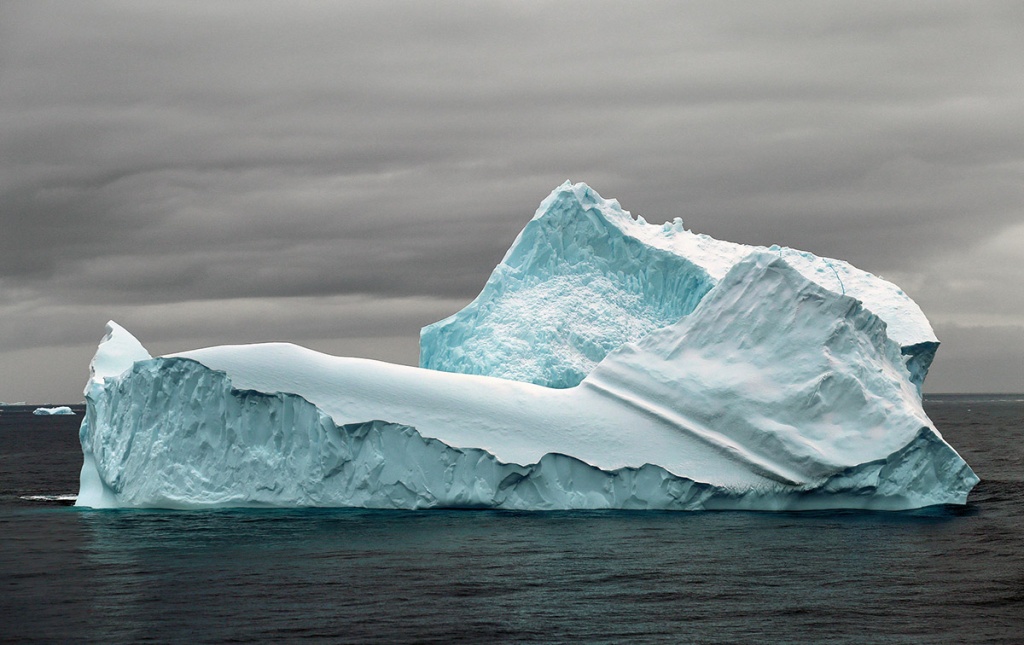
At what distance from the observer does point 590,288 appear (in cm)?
3778

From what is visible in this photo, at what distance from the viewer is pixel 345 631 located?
1565cm

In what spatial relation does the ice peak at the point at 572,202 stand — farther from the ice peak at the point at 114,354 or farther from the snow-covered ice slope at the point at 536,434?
the ice peak at the point at 114,354

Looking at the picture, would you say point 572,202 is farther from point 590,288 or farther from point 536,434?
point 536,434

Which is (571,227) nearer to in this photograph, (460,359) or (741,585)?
(460,359)

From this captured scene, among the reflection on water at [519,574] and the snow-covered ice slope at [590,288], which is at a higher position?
the snow-covered ice slope at [590,288]

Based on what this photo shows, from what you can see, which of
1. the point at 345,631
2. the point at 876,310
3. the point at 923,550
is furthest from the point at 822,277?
the point at 345,631

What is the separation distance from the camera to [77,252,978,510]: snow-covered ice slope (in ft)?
84.2

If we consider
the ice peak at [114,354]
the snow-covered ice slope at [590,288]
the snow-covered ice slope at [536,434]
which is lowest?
the snow-covered ice slope at [536,434]

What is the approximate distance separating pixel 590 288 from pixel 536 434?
12328 mm

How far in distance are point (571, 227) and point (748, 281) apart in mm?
10706

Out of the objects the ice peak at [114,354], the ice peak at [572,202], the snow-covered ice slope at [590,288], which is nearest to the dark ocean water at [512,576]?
the ice peak at [114,354]

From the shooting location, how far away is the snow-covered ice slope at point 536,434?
84.2 feet

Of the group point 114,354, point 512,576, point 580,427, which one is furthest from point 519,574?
point 114,354

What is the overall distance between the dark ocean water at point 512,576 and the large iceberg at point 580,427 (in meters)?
0.67
